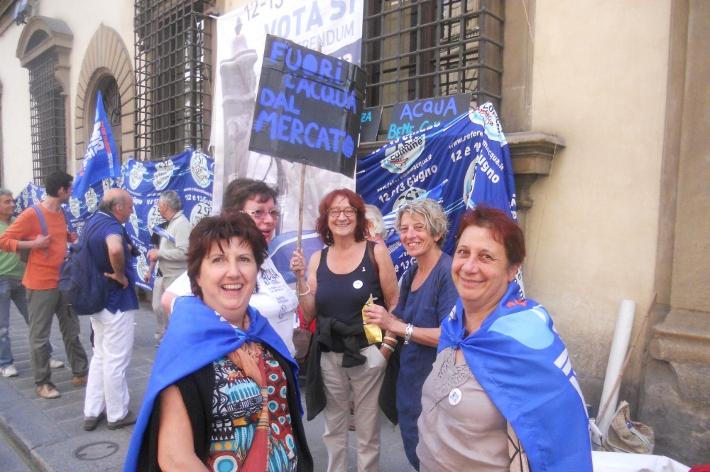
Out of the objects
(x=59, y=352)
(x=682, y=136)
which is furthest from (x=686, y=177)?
(x=59, y=352)

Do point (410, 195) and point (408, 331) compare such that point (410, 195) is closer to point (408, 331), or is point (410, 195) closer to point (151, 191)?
point (408, 331)

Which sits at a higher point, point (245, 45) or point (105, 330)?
point (245, 45)

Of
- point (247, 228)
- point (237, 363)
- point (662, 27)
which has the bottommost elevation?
point (237, 363)

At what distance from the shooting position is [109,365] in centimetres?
391

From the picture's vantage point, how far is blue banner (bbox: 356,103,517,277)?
11.9 ft

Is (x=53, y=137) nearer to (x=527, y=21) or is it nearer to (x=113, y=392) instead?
(x=113, y=392)

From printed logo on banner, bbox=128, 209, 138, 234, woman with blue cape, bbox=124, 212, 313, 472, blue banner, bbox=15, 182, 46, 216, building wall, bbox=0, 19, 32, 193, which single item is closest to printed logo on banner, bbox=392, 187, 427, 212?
woman with blue cape, bbox=124, 212, 313, 472

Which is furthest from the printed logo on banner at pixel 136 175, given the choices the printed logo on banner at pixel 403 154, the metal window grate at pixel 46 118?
the metal window grate at pixel 46 118

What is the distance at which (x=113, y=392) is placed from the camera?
3949 millimetres

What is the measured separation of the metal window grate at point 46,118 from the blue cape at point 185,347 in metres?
12.3

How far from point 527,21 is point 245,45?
9.20 feet

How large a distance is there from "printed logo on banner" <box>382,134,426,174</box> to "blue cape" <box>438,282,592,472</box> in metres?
2.56

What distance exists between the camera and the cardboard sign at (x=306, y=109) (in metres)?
3.44

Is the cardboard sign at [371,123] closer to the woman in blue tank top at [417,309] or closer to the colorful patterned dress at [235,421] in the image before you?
the woman in blue tank top at [417,309]
